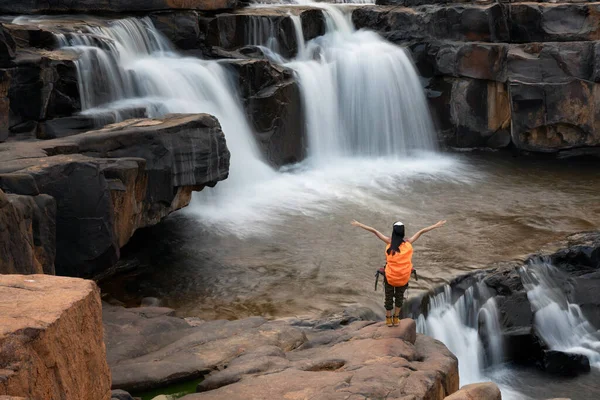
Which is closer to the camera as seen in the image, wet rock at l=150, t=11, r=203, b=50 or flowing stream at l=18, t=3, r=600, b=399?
flowing stream at l=18, t=3, r=600, b=399

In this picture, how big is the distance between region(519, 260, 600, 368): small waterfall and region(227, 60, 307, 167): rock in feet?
23.0

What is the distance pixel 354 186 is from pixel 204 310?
6779 millimetres

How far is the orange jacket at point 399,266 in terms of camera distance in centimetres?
852

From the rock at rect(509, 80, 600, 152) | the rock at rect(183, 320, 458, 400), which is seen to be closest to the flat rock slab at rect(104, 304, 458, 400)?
the rock at rect(183, 320, 458, 400)

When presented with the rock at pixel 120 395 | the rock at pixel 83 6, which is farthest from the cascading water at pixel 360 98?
the rock at pixel 120 395

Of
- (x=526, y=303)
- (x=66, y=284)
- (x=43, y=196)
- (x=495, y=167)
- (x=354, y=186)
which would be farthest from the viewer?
(x=495, y=167)

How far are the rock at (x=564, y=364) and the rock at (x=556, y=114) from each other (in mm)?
9062

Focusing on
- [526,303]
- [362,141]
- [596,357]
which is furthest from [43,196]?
[362,141]

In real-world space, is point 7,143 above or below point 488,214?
above

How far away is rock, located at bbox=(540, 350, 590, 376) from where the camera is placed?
11406mm

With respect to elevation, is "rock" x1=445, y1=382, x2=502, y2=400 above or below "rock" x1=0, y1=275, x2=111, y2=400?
below

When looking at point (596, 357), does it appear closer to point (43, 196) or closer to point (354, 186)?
point (354, 186)

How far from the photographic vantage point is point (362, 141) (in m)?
19.8

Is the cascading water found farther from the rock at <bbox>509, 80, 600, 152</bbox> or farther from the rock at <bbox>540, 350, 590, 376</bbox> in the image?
the rock at <bbox>540, 350, 590, 376</bbox>
